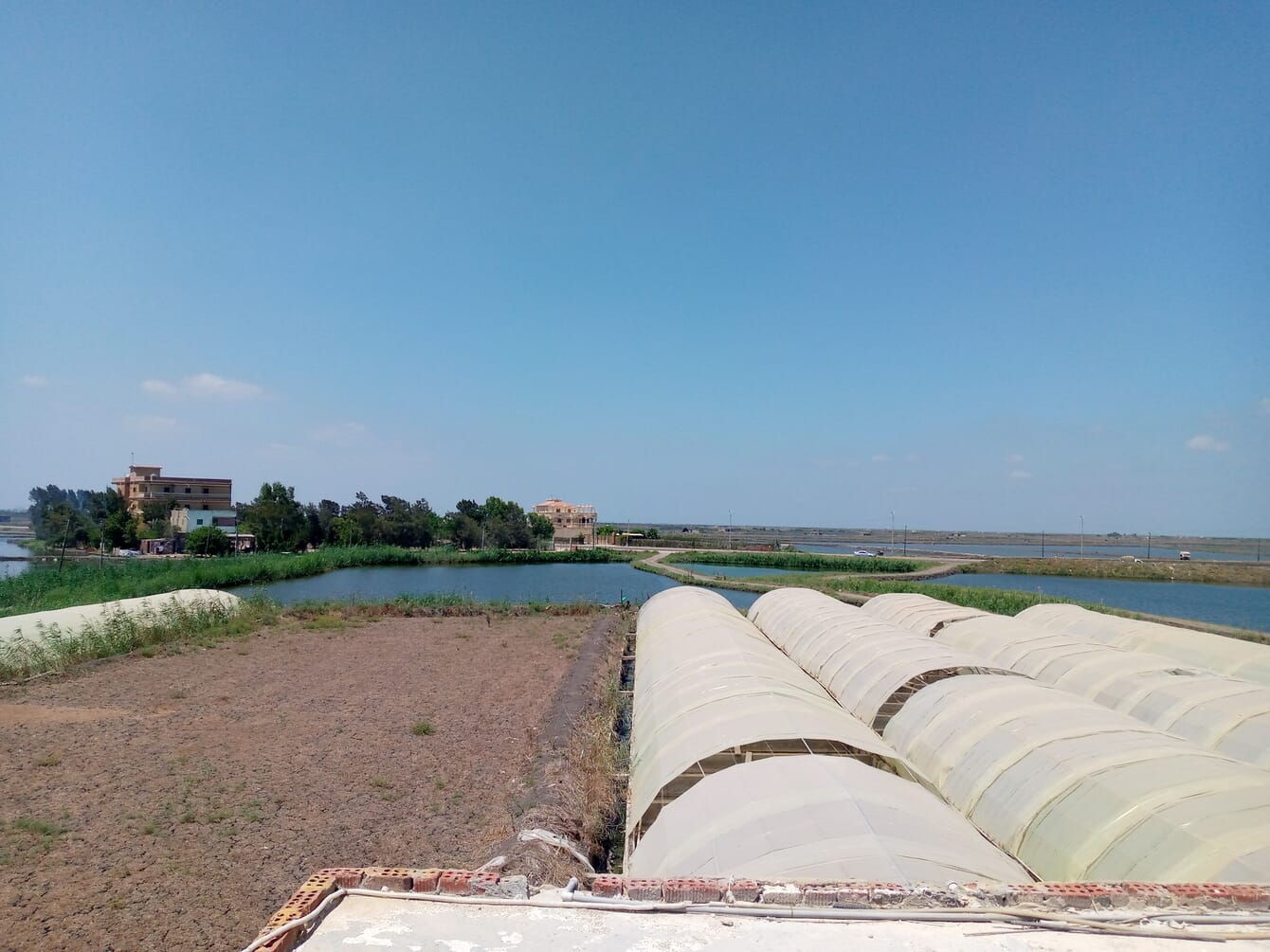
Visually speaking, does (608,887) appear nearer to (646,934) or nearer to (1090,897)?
(646,934)

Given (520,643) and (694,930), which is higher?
(694,930)

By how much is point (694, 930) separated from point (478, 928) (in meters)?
0.95

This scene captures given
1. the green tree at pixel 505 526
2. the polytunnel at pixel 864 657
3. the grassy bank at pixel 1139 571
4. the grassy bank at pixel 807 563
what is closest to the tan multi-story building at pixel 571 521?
the green tree at pixel 505 526

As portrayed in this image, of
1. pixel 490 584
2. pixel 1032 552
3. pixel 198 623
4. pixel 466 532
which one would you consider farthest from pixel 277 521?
pixel 1032 552

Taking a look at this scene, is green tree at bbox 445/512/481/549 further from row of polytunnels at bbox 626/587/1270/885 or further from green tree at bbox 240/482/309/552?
row of polytunnels at bbox 626/587/1270/885

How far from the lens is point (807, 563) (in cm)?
5366

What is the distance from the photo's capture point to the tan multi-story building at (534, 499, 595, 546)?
3499 inches

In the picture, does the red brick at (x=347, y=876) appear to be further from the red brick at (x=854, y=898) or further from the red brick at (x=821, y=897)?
the red brick at (x=854, y=898)

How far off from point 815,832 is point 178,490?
260ft

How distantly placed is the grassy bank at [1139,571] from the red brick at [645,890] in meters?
53.3

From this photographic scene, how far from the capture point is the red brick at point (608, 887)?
3.32 metres

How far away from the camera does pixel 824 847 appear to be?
14.1ft

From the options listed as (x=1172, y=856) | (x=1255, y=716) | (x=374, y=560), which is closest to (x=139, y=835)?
(x=1172, y=856)

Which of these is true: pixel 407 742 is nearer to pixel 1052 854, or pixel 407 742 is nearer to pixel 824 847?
pixel 824 847
